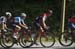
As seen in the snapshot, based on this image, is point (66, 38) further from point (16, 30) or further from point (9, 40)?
point (9, 40)

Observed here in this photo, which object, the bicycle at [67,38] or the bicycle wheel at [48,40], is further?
the bicycle at [67,38]

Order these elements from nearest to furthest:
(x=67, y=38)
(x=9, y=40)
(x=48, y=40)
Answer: (x=9, y=40), (x=48, y=40), (x=67, y=38)

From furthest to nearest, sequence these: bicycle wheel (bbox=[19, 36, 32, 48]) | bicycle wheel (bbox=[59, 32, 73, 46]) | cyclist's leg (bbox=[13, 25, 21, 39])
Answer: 1. bicycle wheel (bbox=[59, 32, 73, 46])
2. bicycle wheel (bbox=[19, 36, 32, 48])
3. cyclist's leg (bbox=[13, 25, 21, 39])

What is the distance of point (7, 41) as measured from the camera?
14500 millimetres

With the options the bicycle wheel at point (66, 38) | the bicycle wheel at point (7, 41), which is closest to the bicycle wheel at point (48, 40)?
the bicycle wheel at point (66, 38)

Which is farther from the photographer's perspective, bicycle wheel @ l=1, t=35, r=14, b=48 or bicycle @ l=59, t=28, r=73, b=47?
bicycle @ l=59, t=28, r=73, b=47

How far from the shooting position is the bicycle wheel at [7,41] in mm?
14492

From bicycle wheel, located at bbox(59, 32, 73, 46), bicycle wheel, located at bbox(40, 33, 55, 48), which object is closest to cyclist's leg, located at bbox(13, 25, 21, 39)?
bicycle wheel, located at bbox(40, 33, 55, 48)

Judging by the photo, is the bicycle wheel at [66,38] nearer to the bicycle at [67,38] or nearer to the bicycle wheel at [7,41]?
the bicycle at [67,38]

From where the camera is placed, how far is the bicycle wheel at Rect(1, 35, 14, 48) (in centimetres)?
1449

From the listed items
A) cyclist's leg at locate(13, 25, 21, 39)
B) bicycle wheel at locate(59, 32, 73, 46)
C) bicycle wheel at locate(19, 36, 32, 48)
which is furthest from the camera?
bicycle wheel at locate(59, 32, 73, 46)

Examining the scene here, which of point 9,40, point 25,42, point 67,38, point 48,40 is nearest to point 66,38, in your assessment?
point 67,38

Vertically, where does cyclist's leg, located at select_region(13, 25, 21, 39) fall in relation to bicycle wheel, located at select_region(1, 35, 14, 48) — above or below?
above

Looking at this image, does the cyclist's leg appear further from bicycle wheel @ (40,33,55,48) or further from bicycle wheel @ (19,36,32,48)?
bicycle wheel @ (40,33,55,48)
